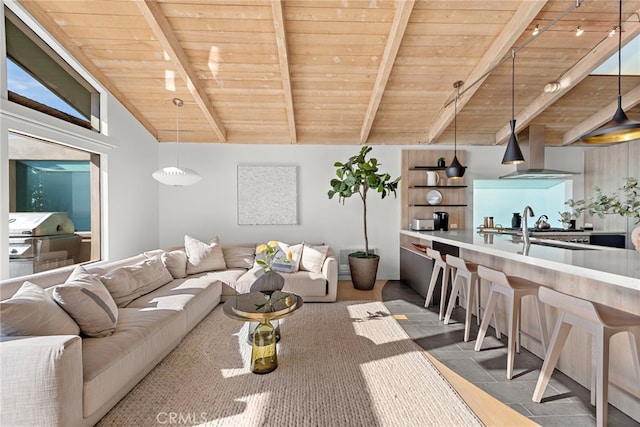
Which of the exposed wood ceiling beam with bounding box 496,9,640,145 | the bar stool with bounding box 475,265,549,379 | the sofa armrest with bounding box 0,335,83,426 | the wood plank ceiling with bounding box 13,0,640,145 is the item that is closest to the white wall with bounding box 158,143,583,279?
the wood plank ceiling with bounding box 13,0,640,145

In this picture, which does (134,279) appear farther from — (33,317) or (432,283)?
(432,283)

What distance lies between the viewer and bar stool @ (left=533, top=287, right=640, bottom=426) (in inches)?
57.8

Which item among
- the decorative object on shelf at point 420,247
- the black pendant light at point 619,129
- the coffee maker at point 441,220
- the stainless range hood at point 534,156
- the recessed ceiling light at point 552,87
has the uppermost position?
the recessed ceiling light at point 552,87

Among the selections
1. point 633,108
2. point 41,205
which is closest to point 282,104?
point 41,205

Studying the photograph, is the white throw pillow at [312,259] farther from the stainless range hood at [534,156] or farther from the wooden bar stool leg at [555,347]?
the stainless range hood at [534,156]

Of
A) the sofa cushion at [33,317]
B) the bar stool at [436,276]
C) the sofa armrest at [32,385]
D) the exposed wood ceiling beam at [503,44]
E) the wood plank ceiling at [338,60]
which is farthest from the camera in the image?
the bar stool at [436,276]

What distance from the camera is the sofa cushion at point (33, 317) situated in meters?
1.53

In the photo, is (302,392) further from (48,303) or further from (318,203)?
(318,203)

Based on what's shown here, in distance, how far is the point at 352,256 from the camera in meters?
4.55

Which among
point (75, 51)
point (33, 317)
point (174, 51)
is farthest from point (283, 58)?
point (33, 317)

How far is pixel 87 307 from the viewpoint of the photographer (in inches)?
74.9

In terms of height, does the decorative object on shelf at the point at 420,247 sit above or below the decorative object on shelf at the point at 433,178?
below

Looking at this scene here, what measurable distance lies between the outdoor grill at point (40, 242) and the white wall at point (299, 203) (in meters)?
1.79

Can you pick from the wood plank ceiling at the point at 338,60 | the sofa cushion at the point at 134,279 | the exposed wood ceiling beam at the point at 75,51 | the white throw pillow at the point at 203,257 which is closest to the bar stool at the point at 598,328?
the wood plank ceiling at the point at 338,60
